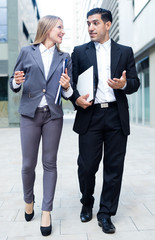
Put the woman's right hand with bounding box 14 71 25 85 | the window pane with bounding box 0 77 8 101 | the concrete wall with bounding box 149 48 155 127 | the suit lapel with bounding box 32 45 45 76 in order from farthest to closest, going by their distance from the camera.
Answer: the window pane with bounding box 0 77 8 101 → the concrete wall with bounding box 149 48 155 127 → the suit lapel with bounding box 32 45 45 76 → the woman's right hand with bounding box 14 71 25 85

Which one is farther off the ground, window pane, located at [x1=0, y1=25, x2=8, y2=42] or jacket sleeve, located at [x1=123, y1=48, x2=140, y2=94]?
window pane, located at [x1=0, y1=25, x2=8, y2=42]

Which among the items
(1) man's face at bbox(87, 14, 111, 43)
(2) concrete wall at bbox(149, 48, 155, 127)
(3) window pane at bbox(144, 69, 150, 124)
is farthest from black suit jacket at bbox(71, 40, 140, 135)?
(3) window pane at bbox(144, 69, 150, 124)

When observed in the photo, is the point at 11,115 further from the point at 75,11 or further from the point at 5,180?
the point at 75,11

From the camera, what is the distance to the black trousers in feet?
9.15

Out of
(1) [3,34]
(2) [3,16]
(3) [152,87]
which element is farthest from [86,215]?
(2) [3,16]

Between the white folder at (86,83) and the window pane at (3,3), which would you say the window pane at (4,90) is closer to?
the window pane at (3,3)

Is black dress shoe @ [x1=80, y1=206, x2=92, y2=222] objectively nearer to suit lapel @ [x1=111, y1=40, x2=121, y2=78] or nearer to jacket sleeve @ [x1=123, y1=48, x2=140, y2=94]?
jacket sleeve @ [x1=123, y1=48, x2=140, y2=94]

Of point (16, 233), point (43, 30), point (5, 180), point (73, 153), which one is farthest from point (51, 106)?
point (73, 153)

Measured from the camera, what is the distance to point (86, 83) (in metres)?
2.76

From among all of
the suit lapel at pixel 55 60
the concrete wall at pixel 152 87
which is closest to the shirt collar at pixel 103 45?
the suit lapel at pixel 55 60

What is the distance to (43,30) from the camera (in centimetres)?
271

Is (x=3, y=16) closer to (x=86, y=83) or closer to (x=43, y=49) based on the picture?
(x=43, y=49)

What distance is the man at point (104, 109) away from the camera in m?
2.78

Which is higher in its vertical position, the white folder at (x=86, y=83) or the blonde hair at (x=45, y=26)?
the blonde hair at (x=45, y=26)
